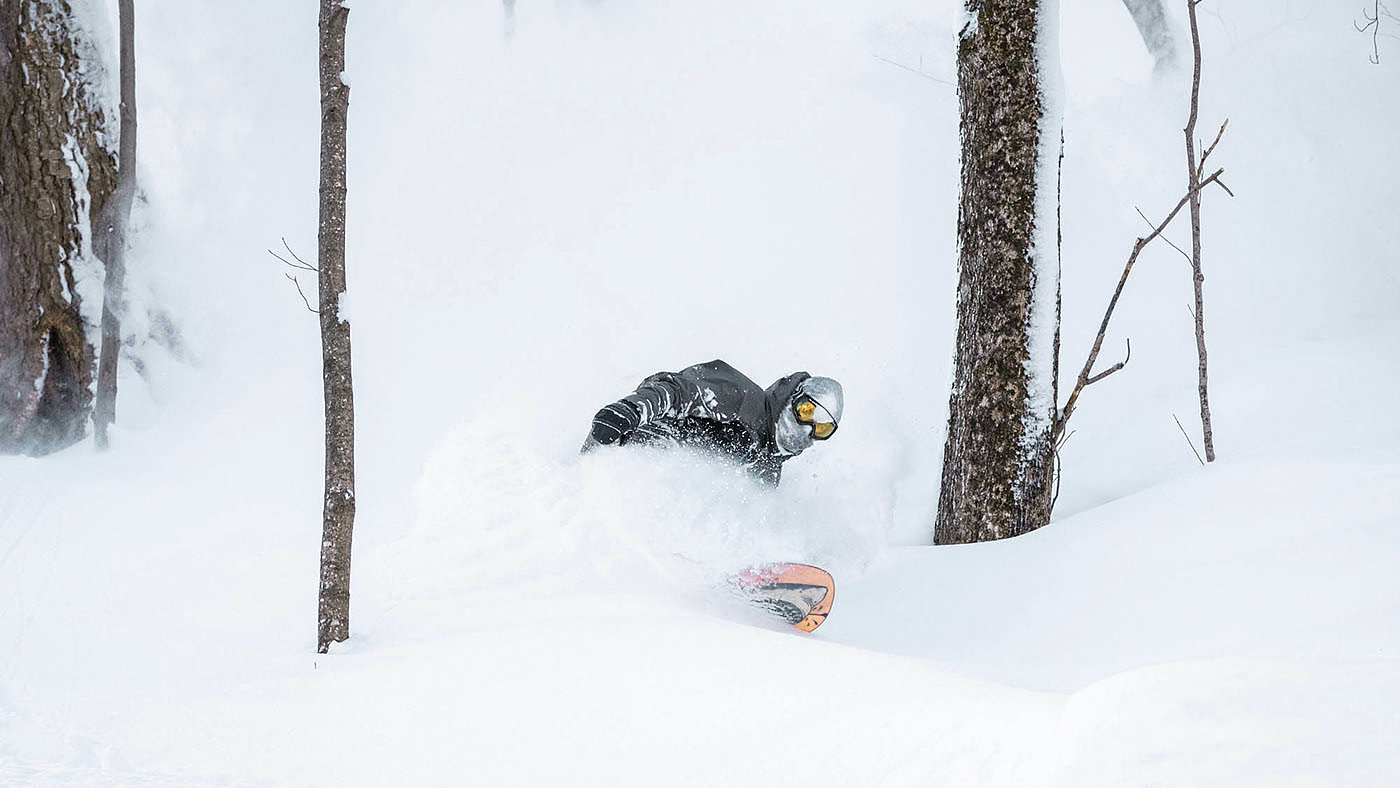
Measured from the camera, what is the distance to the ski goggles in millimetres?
4738

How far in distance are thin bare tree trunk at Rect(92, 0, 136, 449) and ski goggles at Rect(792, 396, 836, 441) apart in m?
4.33

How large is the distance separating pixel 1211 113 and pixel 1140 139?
938 mm

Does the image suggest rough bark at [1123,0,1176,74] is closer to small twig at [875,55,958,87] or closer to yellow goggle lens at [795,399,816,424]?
small twig at [875,55,958,87]

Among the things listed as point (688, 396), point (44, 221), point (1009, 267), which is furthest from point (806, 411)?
point (44, 221)

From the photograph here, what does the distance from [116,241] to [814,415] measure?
4.68 meters

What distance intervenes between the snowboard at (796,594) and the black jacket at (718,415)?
4.14 feet

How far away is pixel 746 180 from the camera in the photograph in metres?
9.65

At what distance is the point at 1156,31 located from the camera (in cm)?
1032

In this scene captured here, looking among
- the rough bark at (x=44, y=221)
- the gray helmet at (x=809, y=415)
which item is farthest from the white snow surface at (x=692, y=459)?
the rough bark at (x=44, y=221)

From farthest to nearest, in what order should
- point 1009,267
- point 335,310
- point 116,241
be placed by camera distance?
point 116,241 < point 1009,267 < point 335,310

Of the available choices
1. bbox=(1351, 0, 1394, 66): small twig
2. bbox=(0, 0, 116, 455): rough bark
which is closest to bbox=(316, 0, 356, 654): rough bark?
bbox=(0, 0, 116, 455): rough bark

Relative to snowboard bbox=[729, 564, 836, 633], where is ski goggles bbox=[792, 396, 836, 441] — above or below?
above

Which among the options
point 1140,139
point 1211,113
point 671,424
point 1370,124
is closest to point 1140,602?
point 671,424

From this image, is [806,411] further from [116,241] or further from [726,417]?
[116,241]
